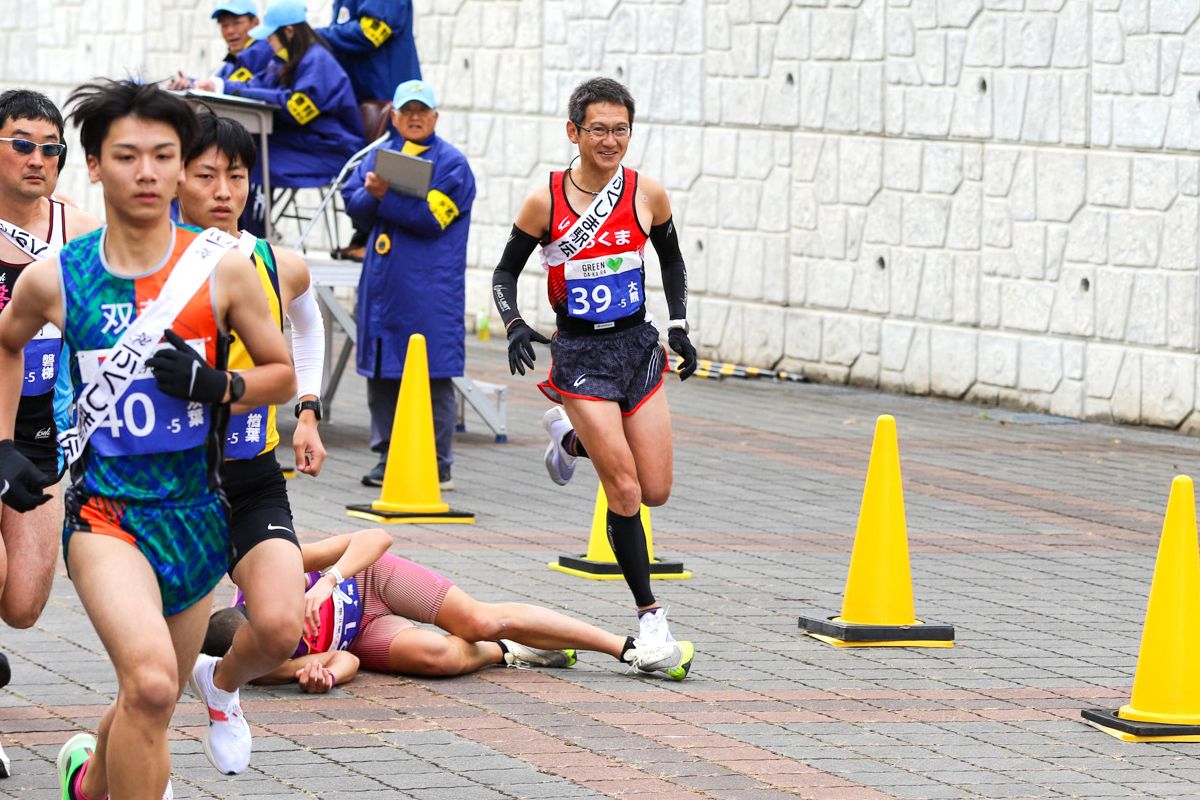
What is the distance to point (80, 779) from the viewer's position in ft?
18.4

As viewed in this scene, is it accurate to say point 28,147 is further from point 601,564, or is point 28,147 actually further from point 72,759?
point 601,564

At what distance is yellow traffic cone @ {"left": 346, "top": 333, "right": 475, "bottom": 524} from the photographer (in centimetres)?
1122

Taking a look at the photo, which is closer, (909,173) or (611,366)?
(611,366)

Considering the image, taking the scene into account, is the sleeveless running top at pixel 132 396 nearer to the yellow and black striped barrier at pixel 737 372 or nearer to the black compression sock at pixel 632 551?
the black compression sock at pixel 632 551

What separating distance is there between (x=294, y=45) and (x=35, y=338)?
761cm

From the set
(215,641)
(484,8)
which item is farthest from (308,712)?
(484,8)

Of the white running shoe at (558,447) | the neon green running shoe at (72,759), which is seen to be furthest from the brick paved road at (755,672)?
the white running shoe at (558,447)

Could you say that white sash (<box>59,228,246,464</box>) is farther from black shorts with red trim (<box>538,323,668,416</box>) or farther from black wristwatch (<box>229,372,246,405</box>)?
black shorts with red trim (<box>538,323,668,416</box>)

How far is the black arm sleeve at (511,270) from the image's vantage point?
8711 millimetres

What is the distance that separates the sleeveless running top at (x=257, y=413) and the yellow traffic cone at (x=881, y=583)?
312 cm

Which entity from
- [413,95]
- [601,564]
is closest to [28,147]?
[601,564]

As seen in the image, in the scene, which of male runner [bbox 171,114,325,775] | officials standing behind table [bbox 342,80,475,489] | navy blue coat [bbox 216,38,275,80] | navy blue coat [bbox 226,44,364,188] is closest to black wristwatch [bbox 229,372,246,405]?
male runner [bbox 171,114,325,775]

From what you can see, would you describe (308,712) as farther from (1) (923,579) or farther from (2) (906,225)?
(2) (906,225)

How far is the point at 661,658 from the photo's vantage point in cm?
776
